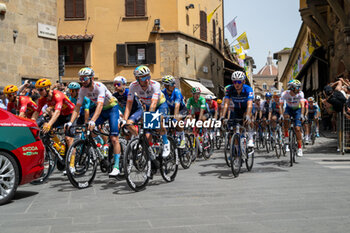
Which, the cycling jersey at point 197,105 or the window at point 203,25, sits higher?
the window at point 203,25

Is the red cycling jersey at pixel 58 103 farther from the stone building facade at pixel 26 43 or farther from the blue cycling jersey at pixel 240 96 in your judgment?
the stone building facade at pixel 26 43

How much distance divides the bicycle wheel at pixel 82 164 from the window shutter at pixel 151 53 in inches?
955

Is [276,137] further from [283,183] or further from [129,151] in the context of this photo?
[129,151]

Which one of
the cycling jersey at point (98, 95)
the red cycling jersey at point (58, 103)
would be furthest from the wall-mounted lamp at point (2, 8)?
the cycling jersey at point (98, 95)

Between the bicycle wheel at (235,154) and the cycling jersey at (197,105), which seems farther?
the cycling jersey at (197,105)

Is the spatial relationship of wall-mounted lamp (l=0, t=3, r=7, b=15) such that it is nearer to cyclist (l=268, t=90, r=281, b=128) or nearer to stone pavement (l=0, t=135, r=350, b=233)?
stone pavement (l=0, t=135, r=350, b=233)

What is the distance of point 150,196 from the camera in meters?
6.77

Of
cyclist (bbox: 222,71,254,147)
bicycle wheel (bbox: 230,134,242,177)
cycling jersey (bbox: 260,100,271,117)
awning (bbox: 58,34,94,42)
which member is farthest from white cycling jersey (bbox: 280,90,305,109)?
awning (bbox: 58,34,94,42)

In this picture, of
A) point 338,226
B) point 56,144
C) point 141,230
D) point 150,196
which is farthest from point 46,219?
point 56,144

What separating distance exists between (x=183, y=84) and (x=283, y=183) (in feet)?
79.8

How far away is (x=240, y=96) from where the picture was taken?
380 inches

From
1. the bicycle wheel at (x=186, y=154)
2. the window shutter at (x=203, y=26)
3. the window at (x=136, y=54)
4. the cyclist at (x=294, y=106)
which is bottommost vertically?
the bicycle wheel at (x=186, y=154)

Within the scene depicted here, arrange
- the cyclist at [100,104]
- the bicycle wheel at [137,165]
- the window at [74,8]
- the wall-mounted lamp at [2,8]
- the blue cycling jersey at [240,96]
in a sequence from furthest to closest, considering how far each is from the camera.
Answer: the window at [74,8] < the wall-mounted lamp at [2,8] < the blue cycling jersey at [240,96] < the cyclist at [100,104] < the bicycle wheel at [137,165]

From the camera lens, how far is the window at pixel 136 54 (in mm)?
31531
